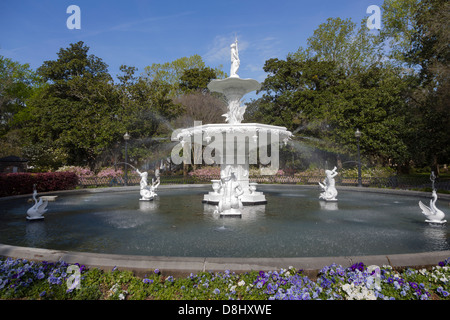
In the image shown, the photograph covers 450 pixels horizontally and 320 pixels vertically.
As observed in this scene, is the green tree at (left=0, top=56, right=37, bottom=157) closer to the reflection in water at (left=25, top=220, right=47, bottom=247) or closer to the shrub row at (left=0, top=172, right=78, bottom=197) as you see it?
the shrub row at (left=0, top=172, right=78, bottom=197)

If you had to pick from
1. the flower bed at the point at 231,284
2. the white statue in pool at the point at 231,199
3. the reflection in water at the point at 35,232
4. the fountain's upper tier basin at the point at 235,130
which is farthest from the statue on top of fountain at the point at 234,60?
the flower bed at the point at 231,284

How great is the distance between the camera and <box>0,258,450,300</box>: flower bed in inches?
124

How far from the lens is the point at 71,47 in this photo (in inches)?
1457

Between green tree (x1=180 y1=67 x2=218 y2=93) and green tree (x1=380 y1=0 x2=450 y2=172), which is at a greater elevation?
green tree (x1=180 y1=67 x2=218 y2=93)

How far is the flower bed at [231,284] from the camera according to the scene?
3143mm

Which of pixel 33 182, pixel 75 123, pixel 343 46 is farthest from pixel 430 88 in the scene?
pixel 75 123

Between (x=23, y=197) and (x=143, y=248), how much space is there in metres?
11.0

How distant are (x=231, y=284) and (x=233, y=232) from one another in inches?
113

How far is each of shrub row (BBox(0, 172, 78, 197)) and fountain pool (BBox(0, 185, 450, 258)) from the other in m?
4.86

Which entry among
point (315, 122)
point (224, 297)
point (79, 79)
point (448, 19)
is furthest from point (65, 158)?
point (448, 19)

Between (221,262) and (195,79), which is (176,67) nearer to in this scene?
(195,79)

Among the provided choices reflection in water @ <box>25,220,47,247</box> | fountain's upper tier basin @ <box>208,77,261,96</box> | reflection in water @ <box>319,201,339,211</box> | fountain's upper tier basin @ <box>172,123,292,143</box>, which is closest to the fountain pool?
reflection in water @ <box>25,220,47,247</box>

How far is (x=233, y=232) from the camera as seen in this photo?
20.2 ft
